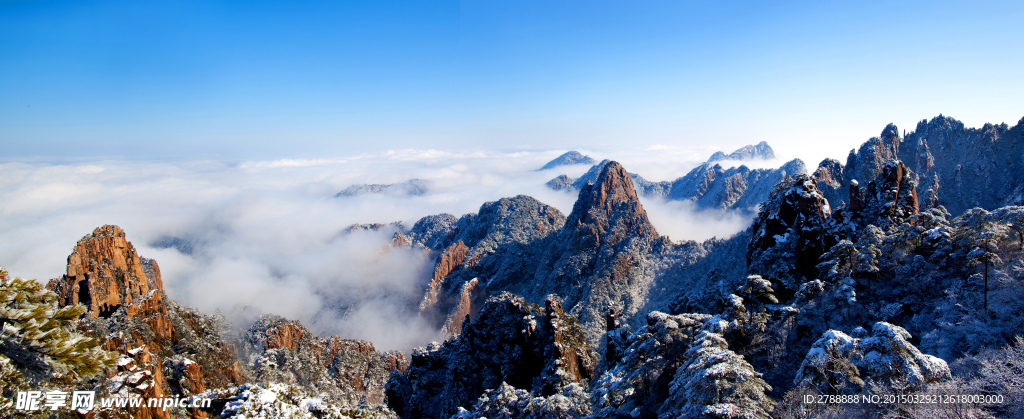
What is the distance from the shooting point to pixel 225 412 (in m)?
28.6

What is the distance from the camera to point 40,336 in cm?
1120

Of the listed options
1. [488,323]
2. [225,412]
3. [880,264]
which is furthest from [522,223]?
[225,412]

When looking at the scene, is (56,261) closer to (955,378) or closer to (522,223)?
(522,223)

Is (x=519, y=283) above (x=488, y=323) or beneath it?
beneath

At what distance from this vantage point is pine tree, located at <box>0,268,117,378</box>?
440 inches

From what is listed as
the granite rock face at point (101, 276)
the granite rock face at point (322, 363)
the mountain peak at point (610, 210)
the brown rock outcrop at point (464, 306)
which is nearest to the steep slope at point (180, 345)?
the granite rock face at point (101, 276)

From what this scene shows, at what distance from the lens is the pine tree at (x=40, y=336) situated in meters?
11.2

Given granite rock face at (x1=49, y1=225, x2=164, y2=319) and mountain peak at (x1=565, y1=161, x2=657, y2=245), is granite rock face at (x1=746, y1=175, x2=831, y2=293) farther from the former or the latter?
granite rock face at (x1=49, y1=225, x2=164, y2=319)

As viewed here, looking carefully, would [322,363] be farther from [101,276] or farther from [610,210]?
[610,210]

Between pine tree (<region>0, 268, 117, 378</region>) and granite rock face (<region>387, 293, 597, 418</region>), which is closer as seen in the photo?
pine tree (<region>0, 268, 117, 378</region>)

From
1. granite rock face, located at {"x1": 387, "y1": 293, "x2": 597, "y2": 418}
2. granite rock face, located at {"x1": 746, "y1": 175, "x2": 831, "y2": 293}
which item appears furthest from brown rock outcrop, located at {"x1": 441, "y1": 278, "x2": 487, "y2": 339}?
granite rock face, located at {"x1": 746, "y1": 175, "x2": 831, "y2": 293}

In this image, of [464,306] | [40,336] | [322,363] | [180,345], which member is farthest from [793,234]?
[464,306]

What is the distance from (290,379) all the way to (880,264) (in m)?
90.1

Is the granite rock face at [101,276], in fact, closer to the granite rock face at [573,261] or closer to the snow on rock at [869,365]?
the granite rock face at [573,261]
